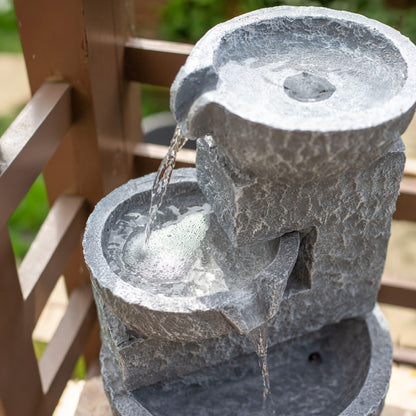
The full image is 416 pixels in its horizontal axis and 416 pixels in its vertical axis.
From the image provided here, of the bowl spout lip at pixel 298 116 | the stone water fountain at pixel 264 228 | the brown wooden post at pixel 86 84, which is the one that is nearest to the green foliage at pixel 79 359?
the brown wooden post at pixel 86 84

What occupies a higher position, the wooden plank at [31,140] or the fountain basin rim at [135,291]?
the wooden plank at [31,140]

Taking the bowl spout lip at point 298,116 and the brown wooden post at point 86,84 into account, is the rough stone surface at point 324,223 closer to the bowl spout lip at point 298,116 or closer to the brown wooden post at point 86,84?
the bowl spout lip at point 298,116

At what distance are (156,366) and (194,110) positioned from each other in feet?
2.56

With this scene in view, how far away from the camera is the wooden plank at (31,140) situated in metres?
1.67

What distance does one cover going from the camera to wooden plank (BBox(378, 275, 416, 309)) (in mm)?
2358

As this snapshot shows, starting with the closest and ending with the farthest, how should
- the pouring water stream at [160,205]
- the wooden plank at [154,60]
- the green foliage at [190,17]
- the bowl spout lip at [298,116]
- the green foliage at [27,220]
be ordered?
1. the bowl spout lip at [298,116]
2. the pouring water stream at [160,205]
3. the wooden plank at [154,60]
4. the green foliage at [27,220]
5. the green foliage at [190,17]

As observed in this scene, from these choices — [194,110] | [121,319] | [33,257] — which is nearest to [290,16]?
[194,110]

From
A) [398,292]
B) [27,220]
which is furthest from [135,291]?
[27,220]

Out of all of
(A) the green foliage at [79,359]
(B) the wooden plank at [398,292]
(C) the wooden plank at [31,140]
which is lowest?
(A) the green foliage at [79,359]

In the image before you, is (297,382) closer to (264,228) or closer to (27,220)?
(264,228)

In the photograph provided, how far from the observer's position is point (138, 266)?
63.7 inches

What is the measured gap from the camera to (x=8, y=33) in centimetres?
479

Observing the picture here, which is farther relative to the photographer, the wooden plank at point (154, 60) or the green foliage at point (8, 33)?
the green foliage at point (8, 33)

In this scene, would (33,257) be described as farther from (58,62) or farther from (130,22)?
(130,22)
